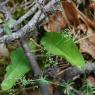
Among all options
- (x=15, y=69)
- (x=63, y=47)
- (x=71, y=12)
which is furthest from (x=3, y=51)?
(x=71, y=12)

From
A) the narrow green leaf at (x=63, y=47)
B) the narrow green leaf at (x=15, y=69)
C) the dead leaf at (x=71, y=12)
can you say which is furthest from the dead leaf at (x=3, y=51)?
the dead leaf at (x=71, y=12)

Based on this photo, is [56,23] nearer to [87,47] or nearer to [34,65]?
[87,47]

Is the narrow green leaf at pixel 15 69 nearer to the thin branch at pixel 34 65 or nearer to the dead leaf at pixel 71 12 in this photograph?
the thin branch at pixel 34 65

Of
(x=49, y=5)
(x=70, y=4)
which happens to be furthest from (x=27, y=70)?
(x=70, y=4)

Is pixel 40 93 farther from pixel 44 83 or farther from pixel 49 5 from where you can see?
pixel 49 5

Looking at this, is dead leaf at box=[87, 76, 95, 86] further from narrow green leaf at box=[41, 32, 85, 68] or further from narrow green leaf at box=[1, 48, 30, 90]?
narrow green leaf at box=[1, 48, 30, 90]

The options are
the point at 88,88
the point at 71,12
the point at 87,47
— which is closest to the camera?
the point at 88,88

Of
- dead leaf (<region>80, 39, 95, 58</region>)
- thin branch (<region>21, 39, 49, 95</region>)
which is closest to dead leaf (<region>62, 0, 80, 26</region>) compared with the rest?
dead leaf (<region>80, 39, 95, 58</region>)
